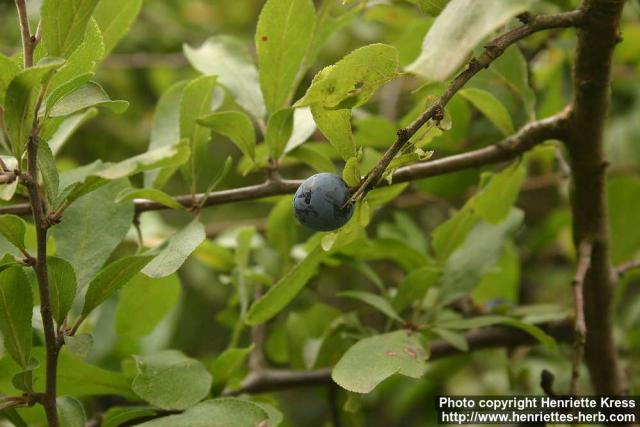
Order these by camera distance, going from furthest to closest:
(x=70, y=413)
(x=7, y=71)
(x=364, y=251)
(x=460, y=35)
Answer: (x=364, y=251), (x=70, y=413), (x=7, y=71), (x=460, y=35)

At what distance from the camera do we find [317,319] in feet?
3.34

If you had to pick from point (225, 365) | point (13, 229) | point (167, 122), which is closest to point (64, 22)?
point (13, 229)

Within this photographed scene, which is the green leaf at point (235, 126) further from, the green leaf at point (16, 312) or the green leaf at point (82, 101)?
the green leaf at point (16, 312)

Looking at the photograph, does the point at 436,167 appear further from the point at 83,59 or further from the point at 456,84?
the point at 83,59

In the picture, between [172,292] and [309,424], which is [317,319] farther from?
[309,424]

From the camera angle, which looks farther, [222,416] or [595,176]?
[595,176]

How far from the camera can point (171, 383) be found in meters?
0.70

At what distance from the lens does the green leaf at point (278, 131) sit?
720 mm

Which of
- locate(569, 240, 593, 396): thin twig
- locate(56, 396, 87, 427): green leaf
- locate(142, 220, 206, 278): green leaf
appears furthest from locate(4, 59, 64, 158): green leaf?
locate(569, 240, 593, 396): thin twig

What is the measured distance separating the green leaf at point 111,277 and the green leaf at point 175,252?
0.05 feet

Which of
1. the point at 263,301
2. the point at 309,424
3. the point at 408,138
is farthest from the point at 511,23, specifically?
the point at 309,424

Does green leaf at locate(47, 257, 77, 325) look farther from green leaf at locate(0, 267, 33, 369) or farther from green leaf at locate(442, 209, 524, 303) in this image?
green leaf at locate(442, 209, 524, 303)

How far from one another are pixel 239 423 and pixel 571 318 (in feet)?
1.56

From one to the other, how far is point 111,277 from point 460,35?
0.35 m
